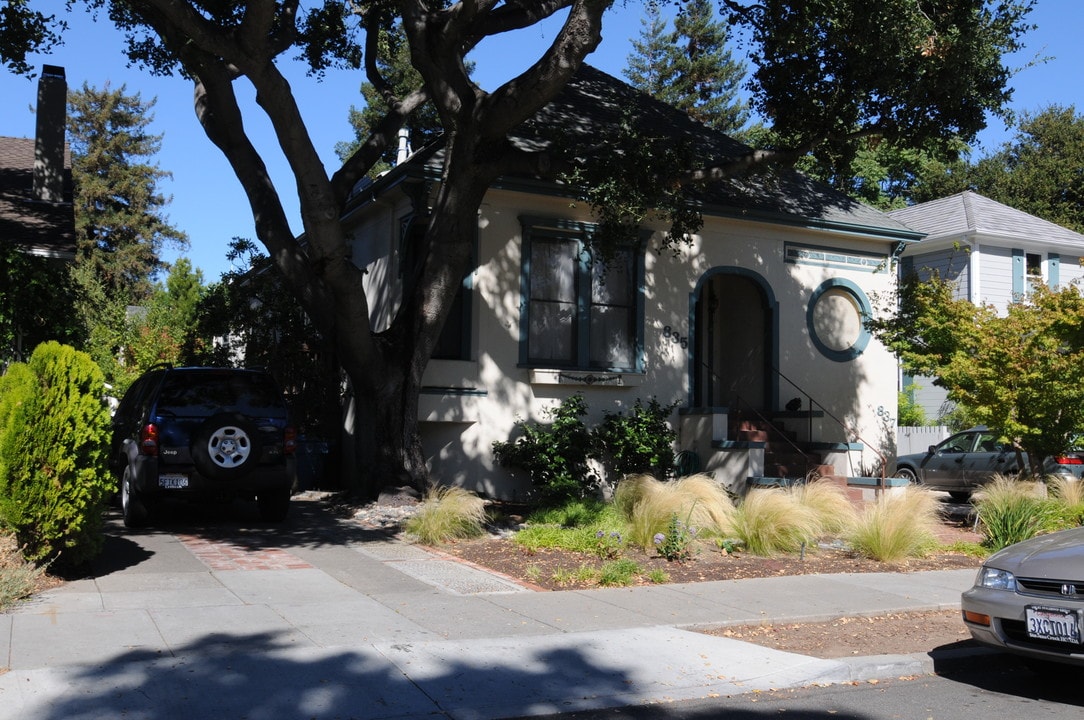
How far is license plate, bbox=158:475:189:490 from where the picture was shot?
436 inches

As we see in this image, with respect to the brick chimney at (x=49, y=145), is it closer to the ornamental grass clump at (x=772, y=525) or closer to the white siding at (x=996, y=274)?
the ornamental grass clump at (x=772, y=525)

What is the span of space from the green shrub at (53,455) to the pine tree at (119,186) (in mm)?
43842

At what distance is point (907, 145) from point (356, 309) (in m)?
8.22

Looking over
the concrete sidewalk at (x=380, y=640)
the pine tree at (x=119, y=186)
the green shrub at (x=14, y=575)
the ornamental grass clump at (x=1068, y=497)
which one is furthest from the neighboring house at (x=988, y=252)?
the pine tree at (x=119, y=186)

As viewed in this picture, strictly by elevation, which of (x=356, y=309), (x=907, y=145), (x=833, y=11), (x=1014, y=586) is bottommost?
(x=1014, y=586)

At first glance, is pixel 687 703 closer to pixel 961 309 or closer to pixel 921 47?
pixel 921 47

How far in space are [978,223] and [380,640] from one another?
2679cm

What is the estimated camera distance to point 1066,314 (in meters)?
13.7

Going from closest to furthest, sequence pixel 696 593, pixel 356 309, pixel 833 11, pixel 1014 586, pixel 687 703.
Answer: pixel 687 703, pixel 1014 586, pixel 696 593, pixel 833 11, pixel 356 309

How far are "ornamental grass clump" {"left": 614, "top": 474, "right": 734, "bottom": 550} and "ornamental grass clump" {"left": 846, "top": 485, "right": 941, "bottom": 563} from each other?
1.56 m

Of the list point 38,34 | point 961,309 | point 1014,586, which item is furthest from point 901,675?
point 38,34

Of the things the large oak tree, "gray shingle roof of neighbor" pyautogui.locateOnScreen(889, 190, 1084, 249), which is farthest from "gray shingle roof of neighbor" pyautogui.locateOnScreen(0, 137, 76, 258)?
"gray shingle roof of neighbor" pyautogui.locateOnScreen(889, 190, 1084, 249)

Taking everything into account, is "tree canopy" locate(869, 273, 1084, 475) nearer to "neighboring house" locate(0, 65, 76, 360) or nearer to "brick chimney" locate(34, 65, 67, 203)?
"neighboring house" locate(0, 65, 76, 360)

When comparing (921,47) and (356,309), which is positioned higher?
(921,47)
